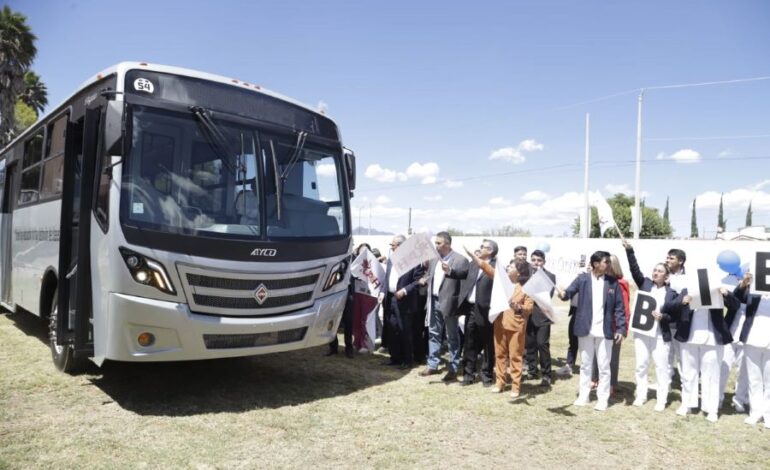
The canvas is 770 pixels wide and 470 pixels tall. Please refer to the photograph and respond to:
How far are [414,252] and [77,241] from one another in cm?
395

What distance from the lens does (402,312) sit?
316 inches

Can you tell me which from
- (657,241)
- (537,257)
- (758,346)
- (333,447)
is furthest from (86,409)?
(657,241)

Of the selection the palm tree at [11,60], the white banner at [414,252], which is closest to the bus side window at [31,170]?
the white banner at [414,252]

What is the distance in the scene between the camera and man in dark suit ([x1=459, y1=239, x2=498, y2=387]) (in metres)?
7.10

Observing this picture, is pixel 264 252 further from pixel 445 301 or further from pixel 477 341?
pixel 477 341

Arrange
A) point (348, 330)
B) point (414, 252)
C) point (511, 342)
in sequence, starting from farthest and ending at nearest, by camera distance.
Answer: point (348, 330) → point (414, 252) → point (511, 342)

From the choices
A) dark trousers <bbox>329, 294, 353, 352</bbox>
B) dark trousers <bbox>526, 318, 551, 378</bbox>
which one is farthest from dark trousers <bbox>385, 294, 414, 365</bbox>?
dark trousers <bbox>526, 318, 551, 378</bbox>

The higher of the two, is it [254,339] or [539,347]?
[254,339]

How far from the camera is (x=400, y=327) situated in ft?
26.7

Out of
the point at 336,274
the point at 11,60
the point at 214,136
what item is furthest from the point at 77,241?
the point at 11,60

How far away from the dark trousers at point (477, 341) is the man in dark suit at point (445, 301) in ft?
0.75

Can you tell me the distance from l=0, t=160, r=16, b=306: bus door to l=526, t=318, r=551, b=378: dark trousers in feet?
28.1

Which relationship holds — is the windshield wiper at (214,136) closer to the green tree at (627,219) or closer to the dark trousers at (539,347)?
the dark trousers at (539,347)

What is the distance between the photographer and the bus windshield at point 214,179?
5.18m
